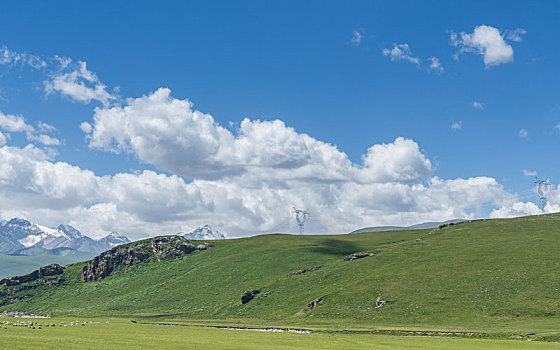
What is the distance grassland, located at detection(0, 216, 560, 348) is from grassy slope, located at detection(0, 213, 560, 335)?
0.91 ft

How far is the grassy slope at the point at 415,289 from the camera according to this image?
10731 cm

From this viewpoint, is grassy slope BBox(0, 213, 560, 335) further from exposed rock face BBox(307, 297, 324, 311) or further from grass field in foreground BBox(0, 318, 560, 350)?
grass field in foreground BBox(0, 318, 560, 350)

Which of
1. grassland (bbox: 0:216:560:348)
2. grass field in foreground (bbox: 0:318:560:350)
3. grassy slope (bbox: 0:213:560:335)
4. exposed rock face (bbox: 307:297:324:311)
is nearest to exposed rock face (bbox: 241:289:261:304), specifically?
grassland (bbox: 0:216:560:348)

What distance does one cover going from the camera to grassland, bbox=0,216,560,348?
105 metres

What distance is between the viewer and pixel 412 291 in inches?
4983

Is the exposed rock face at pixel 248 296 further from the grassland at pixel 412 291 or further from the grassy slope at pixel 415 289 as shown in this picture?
the grassy slope at pixel 415 289

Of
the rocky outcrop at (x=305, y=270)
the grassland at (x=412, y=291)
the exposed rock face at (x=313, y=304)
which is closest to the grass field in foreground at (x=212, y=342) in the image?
the grassland at (x=412, y=291)

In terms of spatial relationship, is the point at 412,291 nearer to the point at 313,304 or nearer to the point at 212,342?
the point at 313,304

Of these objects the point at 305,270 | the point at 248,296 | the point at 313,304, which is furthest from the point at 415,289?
the point at 248,296

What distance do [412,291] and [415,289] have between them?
1.56 m

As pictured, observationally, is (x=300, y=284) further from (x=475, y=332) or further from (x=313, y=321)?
(x=475, y=332)

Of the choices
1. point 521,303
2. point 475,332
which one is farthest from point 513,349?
point 521,303

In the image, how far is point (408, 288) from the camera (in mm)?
129250

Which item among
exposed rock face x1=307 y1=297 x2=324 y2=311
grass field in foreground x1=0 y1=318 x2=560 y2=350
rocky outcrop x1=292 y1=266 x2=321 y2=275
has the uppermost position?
rocky outcrop x1=292 y1=266 x2=321 y2=275
